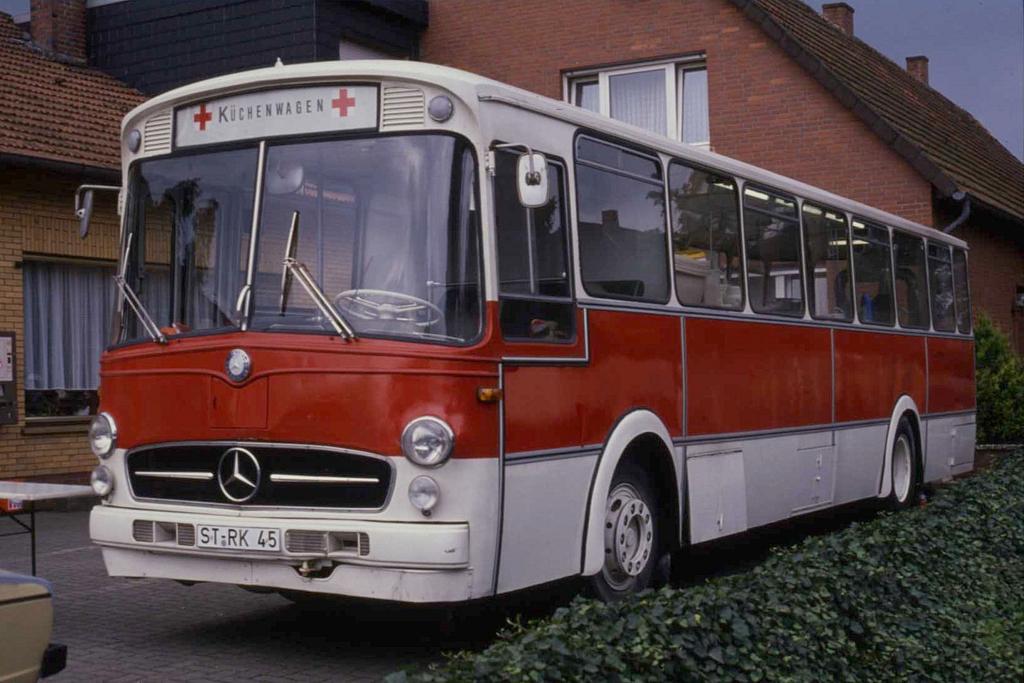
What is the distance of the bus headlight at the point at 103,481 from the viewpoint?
782 cm

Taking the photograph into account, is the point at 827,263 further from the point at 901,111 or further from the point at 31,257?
the point at 901,111

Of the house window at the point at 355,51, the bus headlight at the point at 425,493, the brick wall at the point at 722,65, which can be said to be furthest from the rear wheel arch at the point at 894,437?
the house window at the point at 355,51

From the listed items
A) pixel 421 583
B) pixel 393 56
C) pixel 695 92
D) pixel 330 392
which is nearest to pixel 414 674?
pixel 421 583

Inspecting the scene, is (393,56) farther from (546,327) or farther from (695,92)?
(546,327)

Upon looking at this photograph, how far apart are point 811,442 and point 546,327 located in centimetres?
462

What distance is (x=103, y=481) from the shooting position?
7836 mm

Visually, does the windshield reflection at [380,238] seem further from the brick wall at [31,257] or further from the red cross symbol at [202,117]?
the brick wall at [31,257]

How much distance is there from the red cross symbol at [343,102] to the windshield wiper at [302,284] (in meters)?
0.57

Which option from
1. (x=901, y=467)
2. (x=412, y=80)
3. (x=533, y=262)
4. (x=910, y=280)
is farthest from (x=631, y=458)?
(x=910, y=280)

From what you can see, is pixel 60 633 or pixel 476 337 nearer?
pixel 476 337

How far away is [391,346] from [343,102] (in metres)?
1.36

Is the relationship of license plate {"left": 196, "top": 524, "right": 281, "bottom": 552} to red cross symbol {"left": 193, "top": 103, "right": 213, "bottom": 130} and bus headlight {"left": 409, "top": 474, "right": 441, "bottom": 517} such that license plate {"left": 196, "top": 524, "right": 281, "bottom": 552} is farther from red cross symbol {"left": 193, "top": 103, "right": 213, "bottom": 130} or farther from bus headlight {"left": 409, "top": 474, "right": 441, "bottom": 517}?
red cross symbol {"left": 193, "top": 103, "right": 213, "bottom": 130}

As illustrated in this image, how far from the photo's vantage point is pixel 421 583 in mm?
6793

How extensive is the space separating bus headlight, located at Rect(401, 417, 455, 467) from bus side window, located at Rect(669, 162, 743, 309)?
3042 mm
